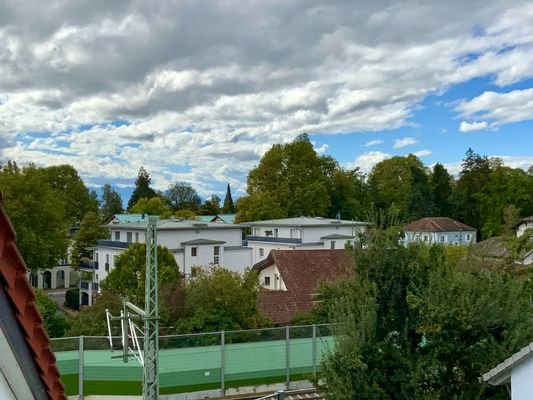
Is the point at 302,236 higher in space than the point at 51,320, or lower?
higher

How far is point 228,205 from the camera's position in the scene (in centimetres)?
10988

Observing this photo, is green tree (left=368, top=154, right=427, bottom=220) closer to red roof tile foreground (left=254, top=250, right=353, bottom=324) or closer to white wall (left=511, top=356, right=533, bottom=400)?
red roof tile foreground (left=254, top=250, right=353, bottom=324)

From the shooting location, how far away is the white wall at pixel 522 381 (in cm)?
846

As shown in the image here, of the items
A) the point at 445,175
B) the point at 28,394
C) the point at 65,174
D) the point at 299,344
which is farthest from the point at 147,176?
the point at 28,394

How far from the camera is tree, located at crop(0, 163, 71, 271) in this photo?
3909 cm

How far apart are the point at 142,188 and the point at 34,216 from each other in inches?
2097

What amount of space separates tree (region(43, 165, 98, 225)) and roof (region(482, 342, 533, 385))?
2334 inches

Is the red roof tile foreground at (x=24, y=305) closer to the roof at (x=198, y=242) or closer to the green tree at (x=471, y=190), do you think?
the roof at (x=198, y=242)

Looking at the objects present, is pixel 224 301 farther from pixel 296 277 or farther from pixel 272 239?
pixel 272 239

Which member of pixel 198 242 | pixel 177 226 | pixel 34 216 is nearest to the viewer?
pixel 34 216

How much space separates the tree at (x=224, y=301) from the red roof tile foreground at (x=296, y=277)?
3967 millimetres

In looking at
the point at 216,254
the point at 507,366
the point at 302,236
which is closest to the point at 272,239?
the point at 302,236

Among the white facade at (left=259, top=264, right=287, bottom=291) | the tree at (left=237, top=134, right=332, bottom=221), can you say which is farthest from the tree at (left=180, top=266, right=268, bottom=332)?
the tree at (left=237, top=134, right=332, bottom=221)

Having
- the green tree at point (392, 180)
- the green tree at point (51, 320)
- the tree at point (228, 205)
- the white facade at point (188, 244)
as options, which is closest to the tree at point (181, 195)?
the tree at point (228, 205)
